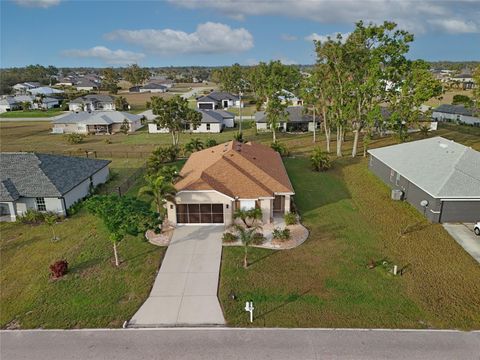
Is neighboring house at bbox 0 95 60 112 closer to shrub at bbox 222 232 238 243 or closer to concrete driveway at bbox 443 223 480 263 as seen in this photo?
shrub at bbox 222 232 238 243

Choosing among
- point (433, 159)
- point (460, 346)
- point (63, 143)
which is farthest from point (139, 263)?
point (63, 143)

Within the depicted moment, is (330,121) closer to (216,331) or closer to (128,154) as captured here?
(128,154)

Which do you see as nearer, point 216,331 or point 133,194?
point 216,331

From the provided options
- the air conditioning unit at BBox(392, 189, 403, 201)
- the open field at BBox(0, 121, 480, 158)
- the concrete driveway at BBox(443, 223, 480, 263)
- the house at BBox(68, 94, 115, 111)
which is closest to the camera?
the concrete driveway at BBox(443, 223, 480, 263)

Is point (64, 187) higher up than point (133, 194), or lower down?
higher up

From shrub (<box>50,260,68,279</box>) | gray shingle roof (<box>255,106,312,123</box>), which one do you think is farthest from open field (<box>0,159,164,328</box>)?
gray shingle roof (<box>255,106,312,123</box>)
